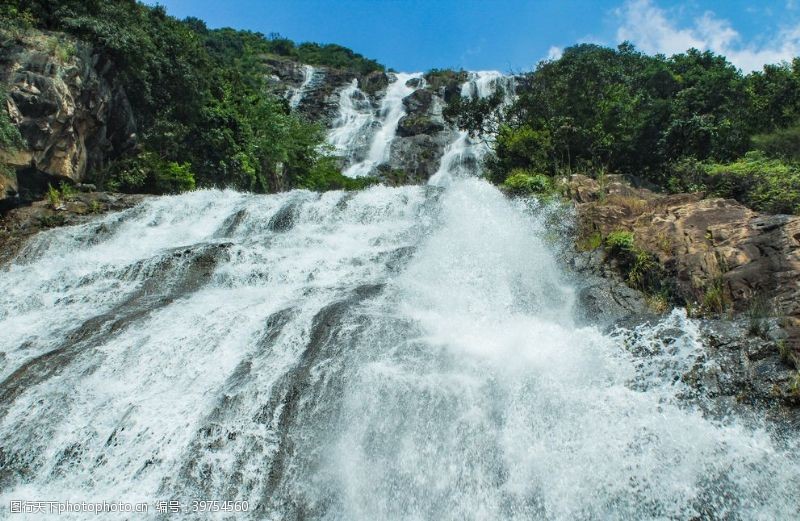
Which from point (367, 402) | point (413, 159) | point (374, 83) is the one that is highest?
point (374, 83)

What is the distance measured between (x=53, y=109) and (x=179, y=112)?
6719 millimetres

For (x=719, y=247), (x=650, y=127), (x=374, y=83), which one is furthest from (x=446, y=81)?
(x=719, y=247)

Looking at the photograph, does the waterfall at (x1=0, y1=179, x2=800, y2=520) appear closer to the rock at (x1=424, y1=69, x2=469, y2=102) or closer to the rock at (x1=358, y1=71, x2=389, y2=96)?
the rock at (x1=424, y1=69, x2=469, y2=102)

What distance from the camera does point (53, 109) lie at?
13.5 metres

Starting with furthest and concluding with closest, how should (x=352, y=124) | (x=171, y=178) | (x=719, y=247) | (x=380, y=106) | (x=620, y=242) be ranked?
(x=380, y=106) < (x=352, y=124) < (x=171, y=178) < (x=620, y=242) < (x=719, y=247)

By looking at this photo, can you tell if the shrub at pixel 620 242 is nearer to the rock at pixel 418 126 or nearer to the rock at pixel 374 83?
the rock at pixel 418 126

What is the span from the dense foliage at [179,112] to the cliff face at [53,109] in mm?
717

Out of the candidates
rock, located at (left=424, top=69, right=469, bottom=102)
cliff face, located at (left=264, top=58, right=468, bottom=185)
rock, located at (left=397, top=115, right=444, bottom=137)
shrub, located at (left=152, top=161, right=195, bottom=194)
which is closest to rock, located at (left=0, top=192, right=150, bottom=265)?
shrub, located at (left=152, top=161, right=195, bottom=194)

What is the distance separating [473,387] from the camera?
641 cm

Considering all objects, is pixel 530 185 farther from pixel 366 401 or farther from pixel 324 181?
pixel 324 181

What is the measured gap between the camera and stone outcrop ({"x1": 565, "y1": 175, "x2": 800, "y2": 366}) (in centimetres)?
687

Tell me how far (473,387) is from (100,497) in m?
4.44

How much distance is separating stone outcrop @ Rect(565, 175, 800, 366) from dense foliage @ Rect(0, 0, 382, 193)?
15.6 metres

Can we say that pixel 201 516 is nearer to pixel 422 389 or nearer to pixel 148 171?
pixel 422 389
